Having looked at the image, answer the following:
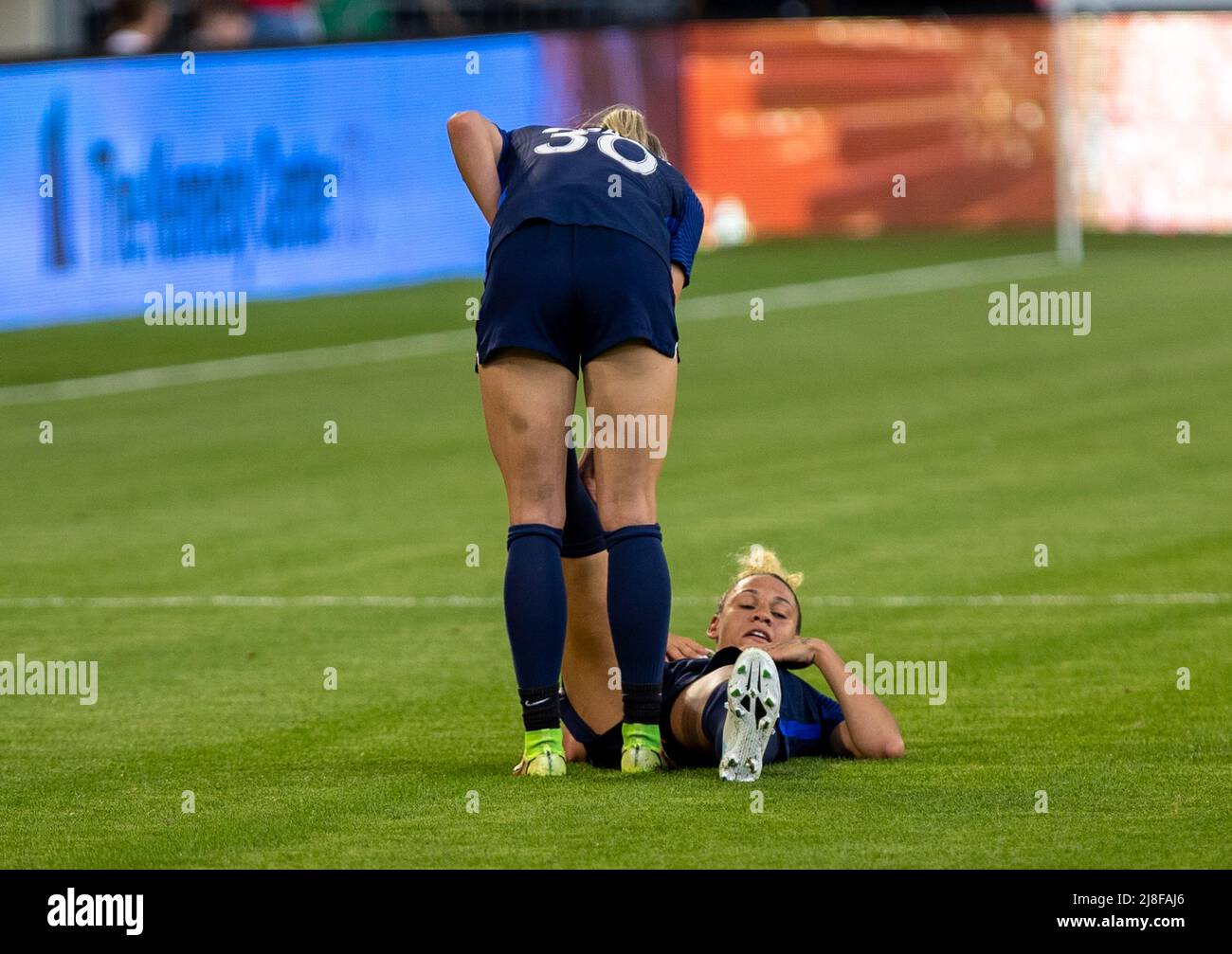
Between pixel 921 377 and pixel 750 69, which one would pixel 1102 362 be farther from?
pixel 750 69

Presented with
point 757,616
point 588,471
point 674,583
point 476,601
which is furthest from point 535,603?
point 674,583

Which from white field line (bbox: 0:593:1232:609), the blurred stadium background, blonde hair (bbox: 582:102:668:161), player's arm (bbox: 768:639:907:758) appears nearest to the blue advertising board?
the blurred stadium background

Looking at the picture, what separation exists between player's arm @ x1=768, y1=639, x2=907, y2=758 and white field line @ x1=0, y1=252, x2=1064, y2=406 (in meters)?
12.1

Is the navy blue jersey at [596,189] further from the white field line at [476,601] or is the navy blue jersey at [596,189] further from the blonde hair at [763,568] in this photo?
the white field line at [476,601]

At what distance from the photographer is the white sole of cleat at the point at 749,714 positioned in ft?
21.1

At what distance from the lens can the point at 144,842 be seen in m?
6.20

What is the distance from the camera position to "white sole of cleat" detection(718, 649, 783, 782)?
6441mm

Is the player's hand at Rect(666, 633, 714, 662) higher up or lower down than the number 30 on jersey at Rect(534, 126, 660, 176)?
lower down

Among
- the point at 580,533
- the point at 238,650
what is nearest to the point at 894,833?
the point at 580,533

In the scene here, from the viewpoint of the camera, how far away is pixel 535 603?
664 centimetres

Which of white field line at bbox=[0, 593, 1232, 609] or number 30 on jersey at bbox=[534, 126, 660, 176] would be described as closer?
number 30 on jersey at bbox=[534, 126, 660, 176]

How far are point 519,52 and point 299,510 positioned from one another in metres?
12.5

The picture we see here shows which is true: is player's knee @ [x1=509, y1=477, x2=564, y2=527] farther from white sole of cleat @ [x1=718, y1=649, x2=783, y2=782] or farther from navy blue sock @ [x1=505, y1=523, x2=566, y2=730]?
white sole of cleat @ [x1=718, y1=649, x2=783, y2=782]

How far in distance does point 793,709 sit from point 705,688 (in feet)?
1.23
